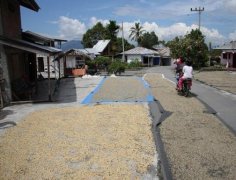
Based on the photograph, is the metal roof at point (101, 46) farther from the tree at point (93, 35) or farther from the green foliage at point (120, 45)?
the tree at point (93, 35)

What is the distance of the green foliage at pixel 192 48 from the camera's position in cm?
4434

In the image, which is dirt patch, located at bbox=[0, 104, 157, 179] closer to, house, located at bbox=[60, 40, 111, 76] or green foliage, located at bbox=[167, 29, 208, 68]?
house, located at bbox=[60, 40, 111, 76]

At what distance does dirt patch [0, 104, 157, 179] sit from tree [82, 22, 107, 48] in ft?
198

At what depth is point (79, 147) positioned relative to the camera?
21.9 feet

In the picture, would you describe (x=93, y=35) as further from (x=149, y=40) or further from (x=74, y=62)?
(x=74, y=62)

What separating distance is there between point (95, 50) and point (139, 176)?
51.5 m

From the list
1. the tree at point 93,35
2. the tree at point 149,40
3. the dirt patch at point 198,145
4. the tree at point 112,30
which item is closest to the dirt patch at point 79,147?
the dirt patch at point 198,145

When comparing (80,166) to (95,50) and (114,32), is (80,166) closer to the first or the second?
(95,50)

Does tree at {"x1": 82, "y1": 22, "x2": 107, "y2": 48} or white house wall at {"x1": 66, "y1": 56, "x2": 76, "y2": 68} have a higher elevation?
tree at {"x1": 82, "y1": 22, "x2": 107, "y2": 48}

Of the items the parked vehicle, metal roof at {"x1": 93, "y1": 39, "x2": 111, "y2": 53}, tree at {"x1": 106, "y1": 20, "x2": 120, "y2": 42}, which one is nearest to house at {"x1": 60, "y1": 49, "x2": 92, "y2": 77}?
the parked vehicle

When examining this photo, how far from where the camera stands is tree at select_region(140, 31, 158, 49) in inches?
3081

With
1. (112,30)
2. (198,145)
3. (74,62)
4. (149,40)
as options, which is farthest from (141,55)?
(198,145)

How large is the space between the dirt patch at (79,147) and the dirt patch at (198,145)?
1.60ft

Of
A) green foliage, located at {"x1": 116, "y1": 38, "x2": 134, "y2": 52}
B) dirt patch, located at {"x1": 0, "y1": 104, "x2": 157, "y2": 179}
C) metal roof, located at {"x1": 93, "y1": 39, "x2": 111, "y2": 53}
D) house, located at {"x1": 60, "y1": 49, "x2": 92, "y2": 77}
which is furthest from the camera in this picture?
green foliage, located at {"x1": 116, "y1": 38, "x2": 134, "y2": 52}
